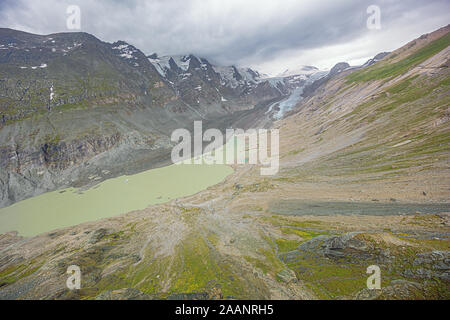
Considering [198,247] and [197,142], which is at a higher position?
[197,142]

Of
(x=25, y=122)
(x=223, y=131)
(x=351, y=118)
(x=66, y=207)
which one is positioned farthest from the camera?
(x=223, y=131)

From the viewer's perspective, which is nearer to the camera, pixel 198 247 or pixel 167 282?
pixel 167 282

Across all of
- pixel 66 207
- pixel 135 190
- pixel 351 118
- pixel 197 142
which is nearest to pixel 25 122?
pixel 66 207

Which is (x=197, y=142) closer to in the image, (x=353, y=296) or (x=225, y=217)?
(x=225, y=217)

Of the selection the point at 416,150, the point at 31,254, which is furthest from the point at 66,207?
the point at 416,150

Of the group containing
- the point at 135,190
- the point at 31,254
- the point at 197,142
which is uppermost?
the point at 197,142

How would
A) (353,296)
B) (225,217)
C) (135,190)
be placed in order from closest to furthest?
1. (353,296)
2. (225,217)
3. (135,190)

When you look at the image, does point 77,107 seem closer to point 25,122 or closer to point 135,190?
point 25,122

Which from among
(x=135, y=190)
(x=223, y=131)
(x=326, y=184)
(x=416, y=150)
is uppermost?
(x=223, y=131)

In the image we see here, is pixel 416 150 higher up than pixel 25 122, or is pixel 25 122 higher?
pixel 25 122
